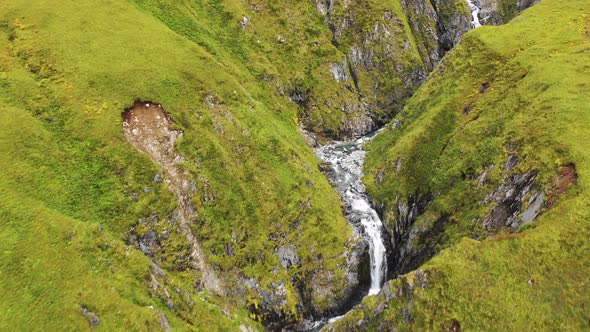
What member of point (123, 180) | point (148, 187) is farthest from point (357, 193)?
point (123, 180)

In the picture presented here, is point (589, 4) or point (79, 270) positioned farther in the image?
point (589, 4)

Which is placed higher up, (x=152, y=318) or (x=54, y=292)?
(x=54, y=292)

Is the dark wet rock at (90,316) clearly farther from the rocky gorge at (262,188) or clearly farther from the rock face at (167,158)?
the rock face at (167,158)

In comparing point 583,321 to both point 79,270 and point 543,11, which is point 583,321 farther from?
point 543,11

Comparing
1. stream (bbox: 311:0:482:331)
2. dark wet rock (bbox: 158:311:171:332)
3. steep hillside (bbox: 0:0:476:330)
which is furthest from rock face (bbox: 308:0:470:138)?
dark wet rock (bbox: 158:311:171:332)

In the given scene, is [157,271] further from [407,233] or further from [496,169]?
[496,169]

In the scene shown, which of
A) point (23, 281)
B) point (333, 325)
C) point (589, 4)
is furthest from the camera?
point (589, 4)

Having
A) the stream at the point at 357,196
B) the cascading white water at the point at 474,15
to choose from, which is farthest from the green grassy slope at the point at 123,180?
the cascading white water at the point at 474,15

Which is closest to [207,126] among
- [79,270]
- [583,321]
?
[79,270]
